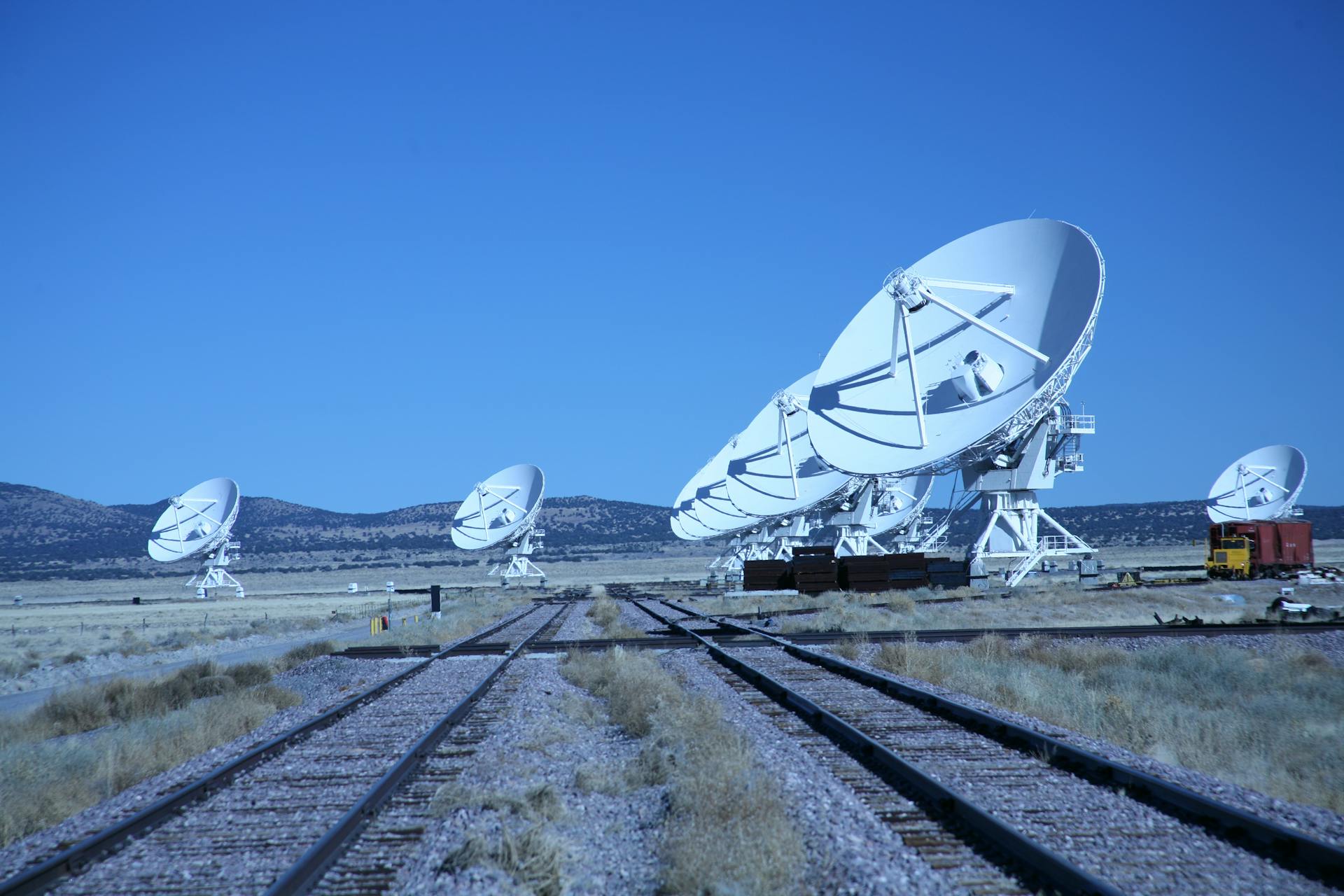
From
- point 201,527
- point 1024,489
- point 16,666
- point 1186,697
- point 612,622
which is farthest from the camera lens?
point 201,527

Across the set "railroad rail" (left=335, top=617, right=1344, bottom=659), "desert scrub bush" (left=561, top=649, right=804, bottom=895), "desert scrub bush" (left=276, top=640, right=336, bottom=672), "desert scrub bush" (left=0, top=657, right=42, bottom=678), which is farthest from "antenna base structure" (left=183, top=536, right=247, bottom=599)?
"desert scrub bush" (left=561, top=649, right=804, bottom=895)

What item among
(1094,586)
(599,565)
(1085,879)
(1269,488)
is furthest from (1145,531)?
(1085,879)

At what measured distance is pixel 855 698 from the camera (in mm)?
13820

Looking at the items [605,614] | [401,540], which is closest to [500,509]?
[605,614]

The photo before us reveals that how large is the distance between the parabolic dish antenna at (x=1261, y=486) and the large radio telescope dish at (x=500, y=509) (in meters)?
42.0

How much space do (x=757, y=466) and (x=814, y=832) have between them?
5516 cm

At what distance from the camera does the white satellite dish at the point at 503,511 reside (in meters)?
70.2

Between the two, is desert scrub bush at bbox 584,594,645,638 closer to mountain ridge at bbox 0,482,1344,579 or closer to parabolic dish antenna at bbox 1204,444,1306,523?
parabolic dish antenna at bbox 1204,444,1306,523

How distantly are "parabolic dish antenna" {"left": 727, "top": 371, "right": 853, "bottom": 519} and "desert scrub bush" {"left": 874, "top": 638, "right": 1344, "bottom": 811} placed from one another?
33060mm

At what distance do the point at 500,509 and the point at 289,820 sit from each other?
64843mm

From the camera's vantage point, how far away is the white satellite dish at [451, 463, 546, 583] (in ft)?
230

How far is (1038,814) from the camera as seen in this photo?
7730 millimetres

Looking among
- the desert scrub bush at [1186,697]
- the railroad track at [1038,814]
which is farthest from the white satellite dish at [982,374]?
the railroad track at [1038,814]

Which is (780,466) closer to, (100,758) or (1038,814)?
(100,758)
